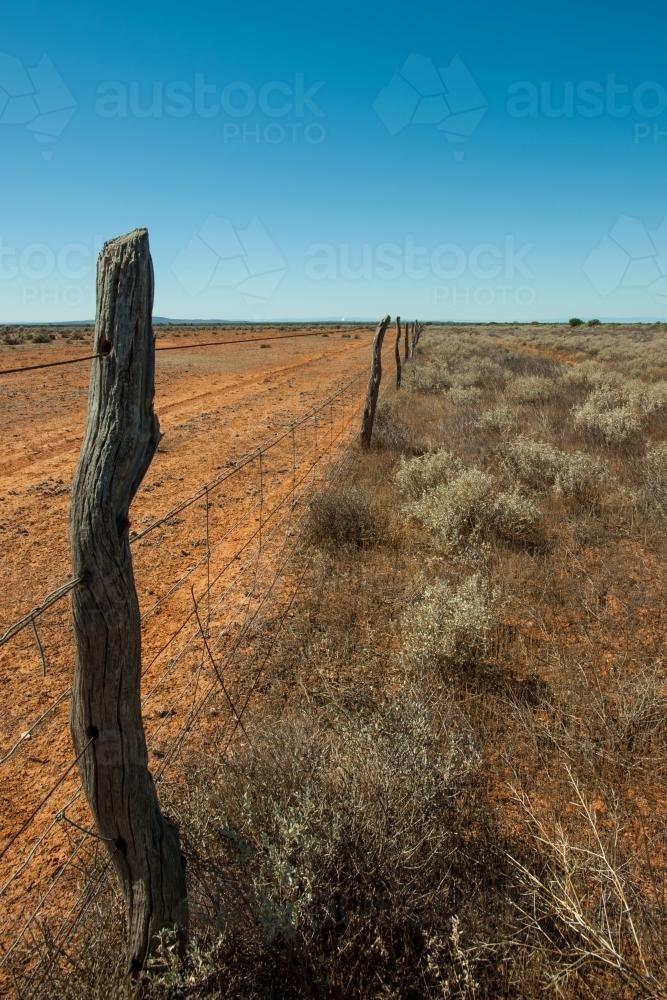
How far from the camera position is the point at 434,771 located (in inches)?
101

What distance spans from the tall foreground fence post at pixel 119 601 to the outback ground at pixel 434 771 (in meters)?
0.25

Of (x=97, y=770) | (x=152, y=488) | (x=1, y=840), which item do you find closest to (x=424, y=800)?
(x=97, y=770)

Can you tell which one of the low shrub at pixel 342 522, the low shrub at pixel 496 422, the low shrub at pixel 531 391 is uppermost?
the low shrub at pixel 531 391

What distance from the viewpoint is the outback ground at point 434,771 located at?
6.29ft

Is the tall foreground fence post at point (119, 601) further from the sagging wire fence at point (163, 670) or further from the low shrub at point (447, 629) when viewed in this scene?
the low shrub at point (447, 629)

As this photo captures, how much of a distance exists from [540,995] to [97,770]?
5.42ft

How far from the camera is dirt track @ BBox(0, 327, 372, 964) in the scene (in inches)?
117

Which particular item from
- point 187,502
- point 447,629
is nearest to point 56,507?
point 187,502

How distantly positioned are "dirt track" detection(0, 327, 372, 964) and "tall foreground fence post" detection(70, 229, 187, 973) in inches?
35.1

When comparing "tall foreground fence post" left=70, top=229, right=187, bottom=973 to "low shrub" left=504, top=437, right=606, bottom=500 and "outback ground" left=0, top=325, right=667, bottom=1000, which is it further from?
"low shrub" left=504, top=437, right=606, bottom=500

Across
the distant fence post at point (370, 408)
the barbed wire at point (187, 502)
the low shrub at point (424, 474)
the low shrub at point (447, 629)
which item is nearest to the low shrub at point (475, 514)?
the low shrub at point (424, 474)

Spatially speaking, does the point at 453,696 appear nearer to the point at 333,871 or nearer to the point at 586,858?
the point at 586,858

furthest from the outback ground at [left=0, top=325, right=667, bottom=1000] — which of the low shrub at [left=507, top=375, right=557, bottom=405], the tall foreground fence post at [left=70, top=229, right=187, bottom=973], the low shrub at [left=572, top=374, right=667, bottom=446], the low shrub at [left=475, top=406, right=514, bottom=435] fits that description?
the low shrub at [left=507, top=375, right=557, bottom=405]

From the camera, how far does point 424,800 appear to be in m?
2.38
